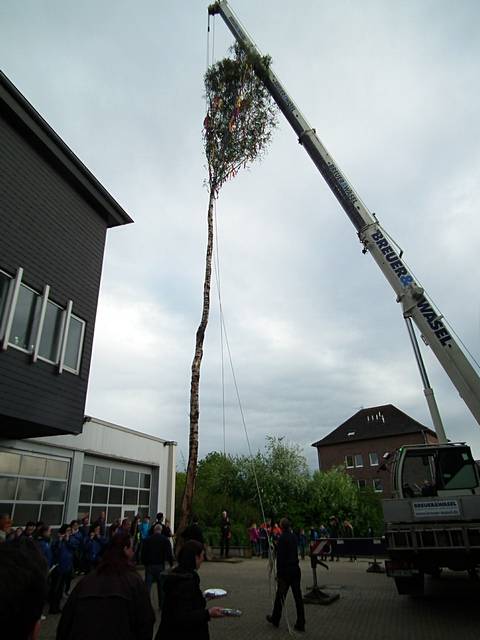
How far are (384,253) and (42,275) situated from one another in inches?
378

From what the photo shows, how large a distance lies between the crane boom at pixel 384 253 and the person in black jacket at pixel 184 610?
8.56 meters

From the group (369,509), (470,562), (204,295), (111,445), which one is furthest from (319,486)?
(470,562)

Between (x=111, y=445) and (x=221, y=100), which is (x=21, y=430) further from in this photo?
(x=221, y=100)

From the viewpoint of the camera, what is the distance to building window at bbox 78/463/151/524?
658 inches

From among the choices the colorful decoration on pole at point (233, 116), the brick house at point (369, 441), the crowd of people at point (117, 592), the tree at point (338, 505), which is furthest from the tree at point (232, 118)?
the brick house at point (369, 441)

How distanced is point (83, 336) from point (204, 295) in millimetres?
3925

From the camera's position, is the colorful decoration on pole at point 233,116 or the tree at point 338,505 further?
the tree at point 338,505

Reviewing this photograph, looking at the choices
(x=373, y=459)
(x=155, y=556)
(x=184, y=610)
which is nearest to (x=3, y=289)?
(x=155, y=556)

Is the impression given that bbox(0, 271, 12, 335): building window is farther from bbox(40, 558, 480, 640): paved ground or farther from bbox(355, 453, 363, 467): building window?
bbox(355, 453, 363, 467): building window

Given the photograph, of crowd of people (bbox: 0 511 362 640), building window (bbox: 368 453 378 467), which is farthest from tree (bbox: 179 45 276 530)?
building window (bbox: 368 453 378 467)

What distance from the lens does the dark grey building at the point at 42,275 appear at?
10945 millimetres

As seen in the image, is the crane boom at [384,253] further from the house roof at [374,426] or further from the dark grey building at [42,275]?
the house roof at [374,426]

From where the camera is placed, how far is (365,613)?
856 cm

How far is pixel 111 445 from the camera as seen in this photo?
17953 millimetres
